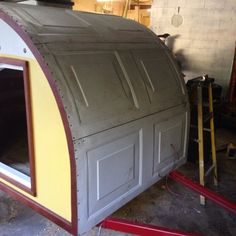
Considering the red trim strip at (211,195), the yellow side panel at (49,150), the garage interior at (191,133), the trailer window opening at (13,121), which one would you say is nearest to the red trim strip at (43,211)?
the yellow side panel at (49,150)

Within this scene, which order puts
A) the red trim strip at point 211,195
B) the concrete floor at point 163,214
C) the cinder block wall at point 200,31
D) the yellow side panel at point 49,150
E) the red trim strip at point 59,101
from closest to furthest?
the red trim strip at point 59,101, the yellow side panel at point 49,150, the red trim strip at point 211,195, the concrete floor at point 163,214, the cinder block wall at point 200,31

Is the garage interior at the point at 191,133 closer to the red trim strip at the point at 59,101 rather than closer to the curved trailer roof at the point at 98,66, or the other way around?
the red trim strip at the point at 59,101

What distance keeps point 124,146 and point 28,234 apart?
1.31 m

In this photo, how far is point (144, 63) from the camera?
243 cm

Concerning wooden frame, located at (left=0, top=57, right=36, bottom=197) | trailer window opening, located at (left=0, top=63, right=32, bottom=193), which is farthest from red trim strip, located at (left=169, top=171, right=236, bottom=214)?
trailer window opening, located at (left=0, top=63, right=32, bottom=193)

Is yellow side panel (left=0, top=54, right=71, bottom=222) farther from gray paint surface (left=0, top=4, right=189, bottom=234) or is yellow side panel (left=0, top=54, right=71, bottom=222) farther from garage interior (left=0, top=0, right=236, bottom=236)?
garage interior (left=0, top=0, right=236, bottom=236)

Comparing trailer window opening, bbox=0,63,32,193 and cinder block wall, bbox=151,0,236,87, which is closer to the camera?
trailer window opening, bbox=0,63,32,193

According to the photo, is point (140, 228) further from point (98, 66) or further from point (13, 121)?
point (13, 121)

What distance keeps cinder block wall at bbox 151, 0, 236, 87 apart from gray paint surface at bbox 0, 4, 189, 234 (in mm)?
3917

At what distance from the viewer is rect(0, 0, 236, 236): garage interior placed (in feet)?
8.82

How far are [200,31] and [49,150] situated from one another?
5.46 meters

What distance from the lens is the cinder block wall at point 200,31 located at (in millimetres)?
5988

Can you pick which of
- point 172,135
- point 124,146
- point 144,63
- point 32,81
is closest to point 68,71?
point 32,81

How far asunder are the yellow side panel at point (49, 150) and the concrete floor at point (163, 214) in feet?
2.50
